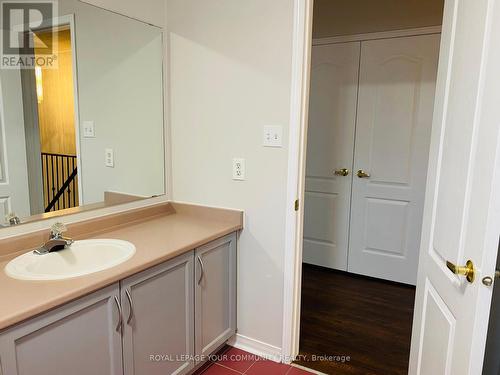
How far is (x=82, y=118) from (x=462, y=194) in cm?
173

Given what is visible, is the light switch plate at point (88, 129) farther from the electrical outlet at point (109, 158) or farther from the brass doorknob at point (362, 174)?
the brass doorknob at point (362, 174)

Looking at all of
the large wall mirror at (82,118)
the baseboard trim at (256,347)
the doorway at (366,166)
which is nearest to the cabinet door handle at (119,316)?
the large wall mirror at (82,118)

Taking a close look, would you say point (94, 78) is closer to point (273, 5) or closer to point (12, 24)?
point (12, 24)

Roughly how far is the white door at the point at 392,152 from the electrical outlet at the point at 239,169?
4.93 feet

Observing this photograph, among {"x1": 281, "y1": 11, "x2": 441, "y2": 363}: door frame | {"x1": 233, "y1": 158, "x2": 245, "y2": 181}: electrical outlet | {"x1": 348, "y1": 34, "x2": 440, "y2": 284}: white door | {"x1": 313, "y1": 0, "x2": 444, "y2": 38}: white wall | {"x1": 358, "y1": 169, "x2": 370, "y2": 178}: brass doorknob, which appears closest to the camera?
{"x1": 281, "y1": 11, "x2": 441, "y2": 363}: door frame

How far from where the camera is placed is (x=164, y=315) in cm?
166

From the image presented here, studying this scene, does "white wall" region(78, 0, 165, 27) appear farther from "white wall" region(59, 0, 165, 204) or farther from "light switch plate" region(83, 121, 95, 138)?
"light switch plate" region(83, 121, 95, 138)

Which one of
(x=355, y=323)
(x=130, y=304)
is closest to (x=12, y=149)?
(x=130, y=304)

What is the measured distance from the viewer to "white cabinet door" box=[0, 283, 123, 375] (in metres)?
1.11

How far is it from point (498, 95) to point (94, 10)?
5.86 feet

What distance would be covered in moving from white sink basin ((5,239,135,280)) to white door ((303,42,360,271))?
7.01ft

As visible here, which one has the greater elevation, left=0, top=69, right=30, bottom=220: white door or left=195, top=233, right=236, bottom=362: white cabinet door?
left=0, top=69, right=30, bottom=220: white door

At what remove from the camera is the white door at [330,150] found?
319 cm

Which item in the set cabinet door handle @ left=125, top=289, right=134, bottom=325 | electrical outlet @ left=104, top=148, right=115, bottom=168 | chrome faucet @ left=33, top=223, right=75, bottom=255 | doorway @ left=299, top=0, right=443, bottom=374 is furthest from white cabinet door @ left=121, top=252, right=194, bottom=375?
doorway @ left=299, top=0, right=443, bottom=374
